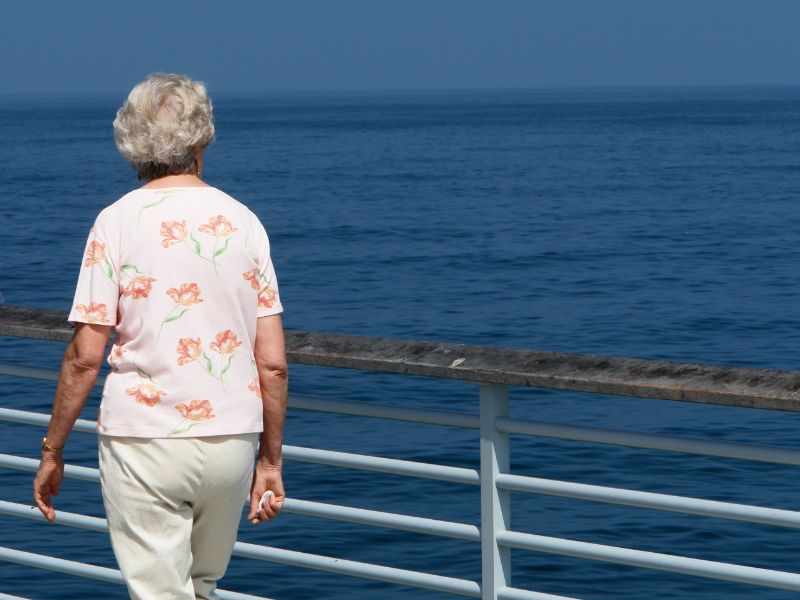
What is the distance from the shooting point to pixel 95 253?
2836 mm

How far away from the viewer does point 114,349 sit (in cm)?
289

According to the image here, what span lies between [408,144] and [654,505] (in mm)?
80927

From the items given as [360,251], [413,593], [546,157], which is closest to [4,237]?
[360,251]

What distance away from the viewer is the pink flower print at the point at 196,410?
2.84 m

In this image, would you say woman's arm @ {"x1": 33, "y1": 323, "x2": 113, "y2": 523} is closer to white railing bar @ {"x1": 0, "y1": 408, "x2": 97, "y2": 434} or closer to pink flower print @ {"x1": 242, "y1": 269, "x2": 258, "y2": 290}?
pink flower print @ {"x1": 242, "y1": 269, "x2": 258, "y2": 290}

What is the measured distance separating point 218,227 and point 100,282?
255 millimetres

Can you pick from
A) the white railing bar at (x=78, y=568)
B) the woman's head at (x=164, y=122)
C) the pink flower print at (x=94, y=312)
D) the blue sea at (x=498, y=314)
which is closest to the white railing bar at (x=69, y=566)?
the white railing bar at (x=78, y=568)

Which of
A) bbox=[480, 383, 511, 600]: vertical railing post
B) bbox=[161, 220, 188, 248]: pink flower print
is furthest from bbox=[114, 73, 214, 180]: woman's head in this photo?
bbox=[480, 383, 511, 600]: vertical railing post

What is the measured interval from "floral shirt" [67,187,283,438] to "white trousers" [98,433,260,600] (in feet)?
0.13

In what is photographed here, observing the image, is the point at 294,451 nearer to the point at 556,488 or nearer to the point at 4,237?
the point at 556,488

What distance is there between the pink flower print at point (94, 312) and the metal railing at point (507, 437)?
50cm

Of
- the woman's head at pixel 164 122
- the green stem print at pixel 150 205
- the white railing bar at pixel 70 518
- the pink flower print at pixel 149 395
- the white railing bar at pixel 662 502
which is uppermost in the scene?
the woman's head at pixel 164 122

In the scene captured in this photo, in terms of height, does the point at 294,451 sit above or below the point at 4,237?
above

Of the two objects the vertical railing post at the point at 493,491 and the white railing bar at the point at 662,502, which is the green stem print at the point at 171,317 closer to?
the vertical railing post at the point at 493,491
